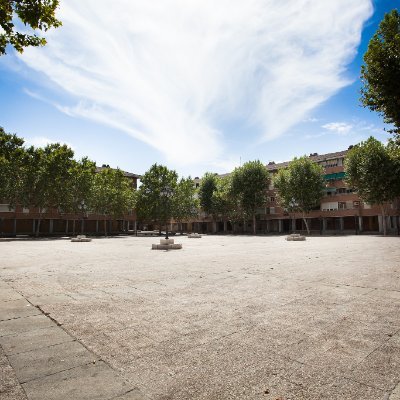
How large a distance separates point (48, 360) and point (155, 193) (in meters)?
53.4

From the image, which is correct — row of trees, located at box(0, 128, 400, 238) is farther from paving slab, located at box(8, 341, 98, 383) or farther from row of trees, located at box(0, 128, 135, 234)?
paving slab, located at box(8, 341, 98, 383)

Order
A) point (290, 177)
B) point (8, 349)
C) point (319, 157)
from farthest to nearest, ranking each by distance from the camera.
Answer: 1. point (319, 157)
2. point (290, 177)
3. point (8, 349)

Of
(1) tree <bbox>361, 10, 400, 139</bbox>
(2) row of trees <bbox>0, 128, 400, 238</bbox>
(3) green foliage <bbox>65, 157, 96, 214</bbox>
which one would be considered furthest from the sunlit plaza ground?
(3) green foliage <bbox>65, 157, 96, 214</bbox>

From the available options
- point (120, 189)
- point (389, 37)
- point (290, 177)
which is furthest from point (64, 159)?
point (389, 37)

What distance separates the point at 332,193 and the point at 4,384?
58.1 metres

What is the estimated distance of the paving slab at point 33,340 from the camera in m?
3.54

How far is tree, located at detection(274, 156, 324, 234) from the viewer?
47.3 meters

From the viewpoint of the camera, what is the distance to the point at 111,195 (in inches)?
1943

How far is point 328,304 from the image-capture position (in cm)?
559

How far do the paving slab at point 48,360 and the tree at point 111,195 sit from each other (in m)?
46.6

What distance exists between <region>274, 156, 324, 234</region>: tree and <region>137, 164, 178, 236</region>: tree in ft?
69.9

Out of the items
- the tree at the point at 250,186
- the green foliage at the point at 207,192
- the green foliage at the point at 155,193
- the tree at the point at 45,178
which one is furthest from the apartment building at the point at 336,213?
the tree at the point at 45,178

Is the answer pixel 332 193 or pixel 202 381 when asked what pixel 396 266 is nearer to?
pixel 202 381

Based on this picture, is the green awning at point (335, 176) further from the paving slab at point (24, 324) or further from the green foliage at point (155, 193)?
the paving slab at point (24, 324)
